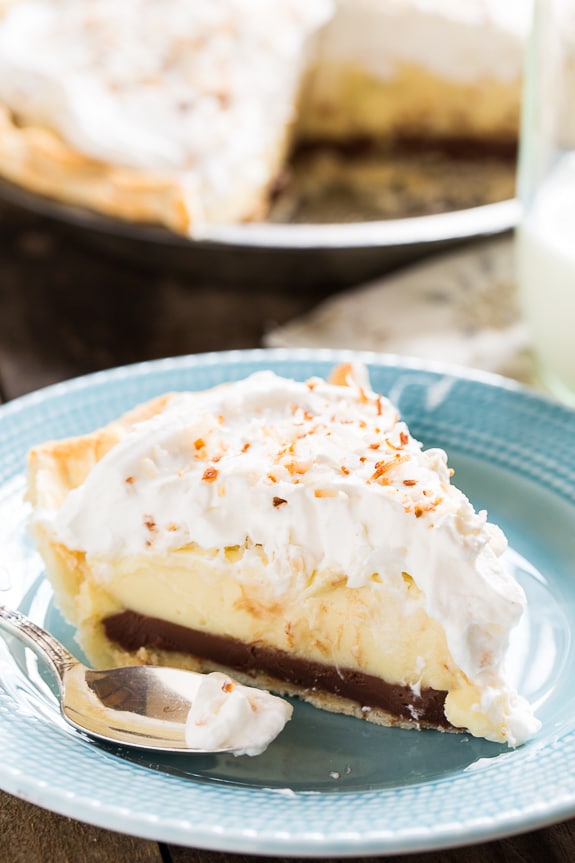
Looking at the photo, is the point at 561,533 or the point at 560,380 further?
the point at 560,380

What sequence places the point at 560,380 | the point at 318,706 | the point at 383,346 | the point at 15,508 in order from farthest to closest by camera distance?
the point at 383,346, the point at 560,380, the point at 15,508, the point at 318,706

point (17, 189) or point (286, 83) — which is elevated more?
point (286, 83)

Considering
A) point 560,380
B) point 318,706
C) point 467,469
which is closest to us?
point 318,706

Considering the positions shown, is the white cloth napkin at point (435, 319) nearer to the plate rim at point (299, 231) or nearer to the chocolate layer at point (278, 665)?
the plate rim at point (299, 231)

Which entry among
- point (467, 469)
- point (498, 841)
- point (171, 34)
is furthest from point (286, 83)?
point (498, 841)

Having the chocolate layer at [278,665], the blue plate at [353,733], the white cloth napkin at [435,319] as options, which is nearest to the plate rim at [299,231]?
the white cloth napkin at [435,319]

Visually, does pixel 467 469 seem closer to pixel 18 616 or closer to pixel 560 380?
pixel 560 380

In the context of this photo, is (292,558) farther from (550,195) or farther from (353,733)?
(550,195)

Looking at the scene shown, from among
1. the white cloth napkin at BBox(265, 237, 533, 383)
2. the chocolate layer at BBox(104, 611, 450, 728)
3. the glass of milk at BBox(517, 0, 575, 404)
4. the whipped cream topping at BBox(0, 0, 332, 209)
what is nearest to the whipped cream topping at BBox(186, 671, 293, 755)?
the chocolate layer at BBox(104, 611, 450, 728)
